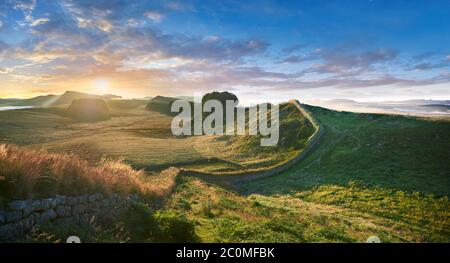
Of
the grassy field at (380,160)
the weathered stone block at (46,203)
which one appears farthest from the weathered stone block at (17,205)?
the grassy field at (380,160)

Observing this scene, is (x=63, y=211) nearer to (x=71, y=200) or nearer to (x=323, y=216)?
(x=71, y=200)

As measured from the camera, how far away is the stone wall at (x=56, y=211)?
10.2 m

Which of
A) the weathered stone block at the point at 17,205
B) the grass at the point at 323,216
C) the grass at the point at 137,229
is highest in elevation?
the weathered stone block at the point at 17,205

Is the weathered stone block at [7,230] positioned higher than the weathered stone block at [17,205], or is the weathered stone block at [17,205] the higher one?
the weathered stone block at [17,205]

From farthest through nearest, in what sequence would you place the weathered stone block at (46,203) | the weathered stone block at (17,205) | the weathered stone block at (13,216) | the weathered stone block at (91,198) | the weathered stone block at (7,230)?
the weathered stone block at (91,198) < the weathered stone block at (46,203) < the weathered stone block at (17,205) < the weathered stone block at (13,216) < the weathered stone block at (7,230)

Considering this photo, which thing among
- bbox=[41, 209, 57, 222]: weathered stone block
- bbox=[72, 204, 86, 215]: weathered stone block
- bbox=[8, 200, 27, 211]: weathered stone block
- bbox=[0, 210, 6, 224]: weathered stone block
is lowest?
bbox=[72, 204, 86, 215]: weathered stone block

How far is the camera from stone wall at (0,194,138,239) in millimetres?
10203

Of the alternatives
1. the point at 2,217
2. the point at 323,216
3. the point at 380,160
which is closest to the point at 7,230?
the point at 2,217

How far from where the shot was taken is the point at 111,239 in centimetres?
1205

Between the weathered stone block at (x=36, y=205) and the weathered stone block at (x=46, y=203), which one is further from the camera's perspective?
the weathered stone block at (x=46, y=203)

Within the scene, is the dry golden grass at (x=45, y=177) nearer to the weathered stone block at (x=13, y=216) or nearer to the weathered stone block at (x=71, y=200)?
the weathered stone block at (x=71, y=200)

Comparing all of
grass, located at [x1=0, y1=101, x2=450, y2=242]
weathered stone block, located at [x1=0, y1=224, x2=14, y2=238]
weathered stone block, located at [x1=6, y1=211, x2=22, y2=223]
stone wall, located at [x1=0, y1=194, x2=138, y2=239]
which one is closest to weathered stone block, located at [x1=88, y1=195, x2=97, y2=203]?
stone wall, located at [x1=0, y1=194, x2=138, y2=239]

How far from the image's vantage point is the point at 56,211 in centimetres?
1188

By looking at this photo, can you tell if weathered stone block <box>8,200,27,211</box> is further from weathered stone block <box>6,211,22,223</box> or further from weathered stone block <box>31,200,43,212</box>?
weathered stone block <box>31,200,43,212</box>
